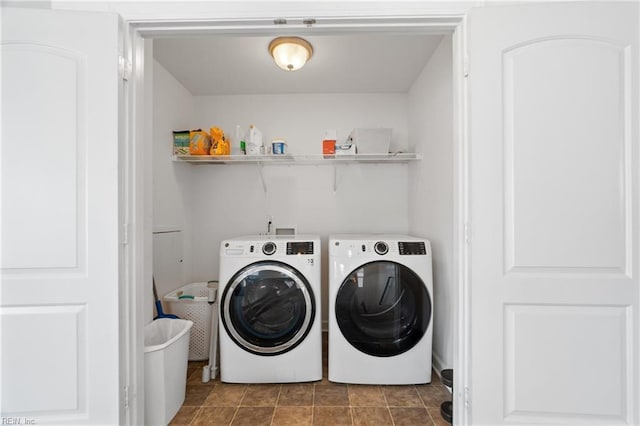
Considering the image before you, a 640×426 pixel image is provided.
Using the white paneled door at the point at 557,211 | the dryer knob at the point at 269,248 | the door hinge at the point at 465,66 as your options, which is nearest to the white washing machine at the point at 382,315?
the dryer knob at the point at 269,248

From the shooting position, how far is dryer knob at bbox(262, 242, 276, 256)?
198 centimetres

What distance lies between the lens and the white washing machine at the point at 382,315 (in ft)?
6.33

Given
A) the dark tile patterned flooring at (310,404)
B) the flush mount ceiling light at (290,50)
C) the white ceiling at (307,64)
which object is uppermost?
the white ceiling at (307,64)

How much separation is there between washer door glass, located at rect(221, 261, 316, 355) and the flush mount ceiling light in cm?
138

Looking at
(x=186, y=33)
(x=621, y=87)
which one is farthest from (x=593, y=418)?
(x=186, y=33)

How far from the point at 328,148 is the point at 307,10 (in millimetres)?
1384

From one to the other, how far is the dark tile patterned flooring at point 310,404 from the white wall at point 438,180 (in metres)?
0.36

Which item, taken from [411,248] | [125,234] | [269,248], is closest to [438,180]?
[411,248]

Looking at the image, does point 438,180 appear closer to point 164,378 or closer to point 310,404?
point 310,404

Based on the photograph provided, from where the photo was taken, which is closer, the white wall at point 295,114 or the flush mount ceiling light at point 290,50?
the flush mount ceiling light at point 290,50

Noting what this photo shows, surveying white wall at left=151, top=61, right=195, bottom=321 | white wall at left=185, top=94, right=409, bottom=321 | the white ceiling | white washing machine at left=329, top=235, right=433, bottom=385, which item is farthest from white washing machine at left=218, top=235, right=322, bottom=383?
the white ceiling

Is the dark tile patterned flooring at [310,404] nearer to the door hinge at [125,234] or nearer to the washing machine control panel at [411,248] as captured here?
the washing machine control panel at [411,248]

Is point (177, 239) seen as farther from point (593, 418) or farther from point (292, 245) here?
point (593, 418)

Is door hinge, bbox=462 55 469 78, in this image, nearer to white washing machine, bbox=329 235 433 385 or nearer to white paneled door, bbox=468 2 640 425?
white paneled door, bbox=468 2 640 425
